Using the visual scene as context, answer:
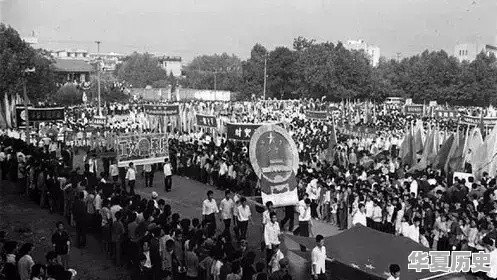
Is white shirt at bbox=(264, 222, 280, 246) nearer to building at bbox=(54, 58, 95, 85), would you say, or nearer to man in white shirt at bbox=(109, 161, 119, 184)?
man in white shirt at bbox=(109, 161, 119, 184)

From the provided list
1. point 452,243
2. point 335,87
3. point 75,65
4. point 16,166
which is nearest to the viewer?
point 452,243

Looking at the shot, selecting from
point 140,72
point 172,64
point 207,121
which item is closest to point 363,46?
point 172,64

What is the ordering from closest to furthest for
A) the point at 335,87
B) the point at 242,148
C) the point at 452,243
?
the point at 452,243 → the point at 242,148 → the point at 335,87

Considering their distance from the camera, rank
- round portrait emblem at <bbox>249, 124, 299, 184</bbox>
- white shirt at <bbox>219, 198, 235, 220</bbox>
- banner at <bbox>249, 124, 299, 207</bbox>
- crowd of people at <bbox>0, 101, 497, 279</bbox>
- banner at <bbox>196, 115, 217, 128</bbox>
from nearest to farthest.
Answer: crowd of people at <bbox>0, 101, 497, 279</bbox>
white shirt at <bbox>219, 198, 235, 220</bbox>
banner at <bbox>249, 124, 299, 207</bbox>
round portrait emblem at <bbox>249, 124, 299, 184</bbox>
banner at <bbox>196, 115, 217, 128</bbox>

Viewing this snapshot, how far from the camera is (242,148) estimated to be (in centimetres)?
2248

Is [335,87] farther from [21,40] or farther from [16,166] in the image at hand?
[16,166]

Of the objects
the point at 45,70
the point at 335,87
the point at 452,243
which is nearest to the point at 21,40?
the point at 45,70

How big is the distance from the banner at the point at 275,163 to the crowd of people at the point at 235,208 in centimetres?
51

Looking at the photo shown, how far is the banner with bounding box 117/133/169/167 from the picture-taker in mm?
19297

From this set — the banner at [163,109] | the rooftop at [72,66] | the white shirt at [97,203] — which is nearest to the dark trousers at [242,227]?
the white shirt at [97,203]

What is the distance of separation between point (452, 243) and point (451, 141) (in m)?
9.72

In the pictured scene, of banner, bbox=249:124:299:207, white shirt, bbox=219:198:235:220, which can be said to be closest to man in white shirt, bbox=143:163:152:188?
banner, bbox=249:124:299:207

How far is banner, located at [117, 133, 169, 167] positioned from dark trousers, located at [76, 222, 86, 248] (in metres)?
6.26

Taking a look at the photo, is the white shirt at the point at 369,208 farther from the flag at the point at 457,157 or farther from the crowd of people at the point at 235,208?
the flag at the point at 457,157
